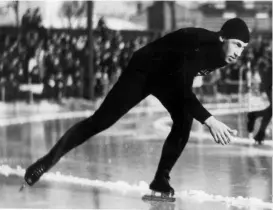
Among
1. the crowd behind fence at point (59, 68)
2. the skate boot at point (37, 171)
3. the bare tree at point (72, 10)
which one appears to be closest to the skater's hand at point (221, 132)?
the skate boot at point (37, 171)

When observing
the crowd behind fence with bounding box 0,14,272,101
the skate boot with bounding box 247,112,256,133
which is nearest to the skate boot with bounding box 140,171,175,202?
the skate boot with bounding box 247,112,256,133

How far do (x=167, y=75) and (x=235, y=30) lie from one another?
0.78 meters

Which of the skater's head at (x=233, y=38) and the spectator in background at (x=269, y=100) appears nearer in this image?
the skater's head at (x=233, y=38)

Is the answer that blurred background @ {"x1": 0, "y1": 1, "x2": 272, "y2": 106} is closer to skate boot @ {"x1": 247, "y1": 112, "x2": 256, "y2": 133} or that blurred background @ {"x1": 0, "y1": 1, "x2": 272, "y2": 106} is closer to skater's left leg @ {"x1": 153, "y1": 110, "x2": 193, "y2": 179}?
skate boot @ {"x1": 247, "y1": 112, "x2": 256, "y2": 133}

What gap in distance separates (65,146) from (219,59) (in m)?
1.73

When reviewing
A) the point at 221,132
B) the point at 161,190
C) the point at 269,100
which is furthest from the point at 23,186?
the point at 269,100

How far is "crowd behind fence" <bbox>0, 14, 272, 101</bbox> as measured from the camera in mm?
18395

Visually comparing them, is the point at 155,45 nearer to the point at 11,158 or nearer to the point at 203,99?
the point at 11,158

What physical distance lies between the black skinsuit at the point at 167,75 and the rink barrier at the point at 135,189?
23.5 inches

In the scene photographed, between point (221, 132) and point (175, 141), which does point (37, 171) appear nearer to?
point (175, 141)

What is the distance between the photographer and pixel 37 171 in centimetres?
786

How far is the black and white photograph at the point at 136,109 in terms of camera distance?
7.70 metres

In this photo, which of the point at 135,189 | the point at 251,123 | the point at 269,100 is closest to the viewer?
the point at 135,189

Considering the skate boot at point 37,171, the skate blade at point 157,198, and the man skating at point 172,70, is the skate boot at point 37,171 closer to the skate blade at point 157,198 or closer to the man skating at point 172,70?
the man skating at point 172,70
